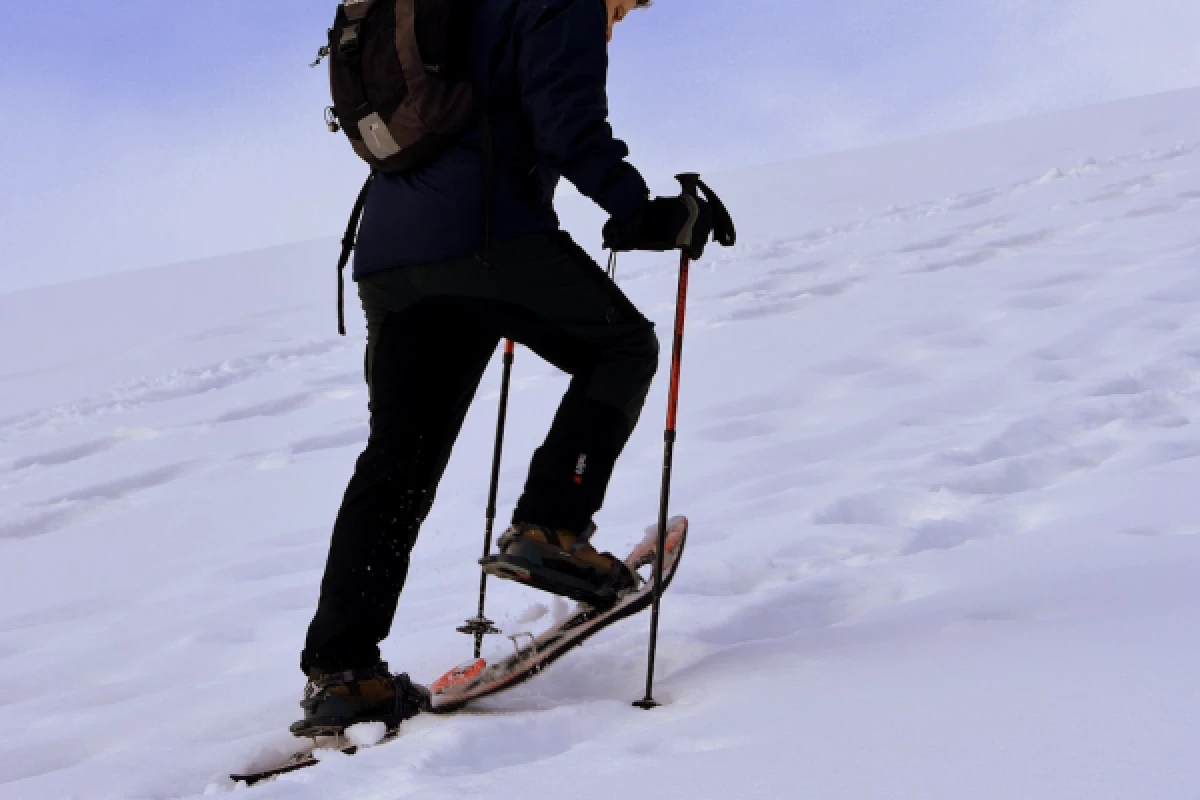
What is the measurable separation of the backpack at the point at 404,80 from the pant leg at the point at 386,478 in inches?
13.9

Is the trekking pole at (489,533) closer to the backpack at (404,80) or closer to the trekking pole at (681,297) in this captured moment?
the trekking pole at (681,297)

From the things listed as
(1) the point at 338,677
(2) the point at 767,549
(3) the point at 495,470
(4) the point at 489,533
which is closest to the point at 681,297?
(3) the point at 495,470

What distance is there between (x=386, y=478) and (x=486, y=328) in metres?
0.50

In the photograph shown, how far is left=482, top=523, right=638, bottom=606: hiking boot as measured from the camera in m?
2.96

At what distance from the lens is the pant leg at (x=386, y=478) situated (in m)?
3.04

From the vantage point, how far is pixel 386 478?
3.06 m

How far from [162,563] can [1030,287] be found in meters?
6.60

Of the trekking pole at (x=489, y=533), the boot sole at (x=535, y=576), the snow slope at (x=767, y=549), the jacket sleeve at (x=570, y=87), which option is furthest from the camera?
the trekking pole at (x=489, y=533)

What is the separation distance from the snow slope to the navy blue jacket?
4.09 ft

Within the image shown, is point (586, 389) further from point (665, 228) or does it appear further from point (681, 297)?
point (665, 228)

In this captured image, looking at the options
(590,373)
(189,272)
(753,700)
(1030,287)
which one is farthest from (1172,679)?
(189,272)

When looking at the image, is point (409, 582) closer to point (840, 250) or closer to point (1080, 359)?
point (1080, 359)

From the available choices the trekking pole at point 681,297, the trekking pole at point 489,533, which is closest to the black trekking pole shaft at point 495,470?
the trekking pole at point 489,533

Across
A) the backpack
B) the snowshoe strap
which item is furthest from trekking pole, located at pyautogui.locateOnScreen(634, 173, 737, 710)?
the snowshoe strap
